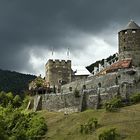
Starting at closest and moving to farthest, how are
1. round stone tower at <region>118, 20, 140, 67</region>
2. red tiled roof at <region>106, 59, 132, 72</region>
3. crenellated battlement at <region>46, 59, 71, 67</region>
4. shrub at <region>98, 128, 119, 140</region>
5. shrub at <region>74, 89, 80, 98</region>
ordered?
shrub at <region>98, 128, 119, 140</region> < shrub at <region>74, 89, 80, 98</region> < red tiled roof at <region>106, 59, 132, 72</region> < round stone tower at <region>118, 20, 140, 67</region> < crenellated battlement at <region>46, 59, 71, 67</region>

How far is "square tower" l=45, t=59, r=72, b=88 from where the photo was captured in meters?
122

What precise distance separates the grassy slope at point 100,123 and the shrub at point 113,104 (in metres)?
0.88

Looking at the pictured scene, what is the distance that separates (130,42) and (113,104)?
22177 millimetres

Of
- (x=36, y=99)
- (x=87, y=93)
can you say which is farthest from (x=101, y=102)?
(x=36, y=99)

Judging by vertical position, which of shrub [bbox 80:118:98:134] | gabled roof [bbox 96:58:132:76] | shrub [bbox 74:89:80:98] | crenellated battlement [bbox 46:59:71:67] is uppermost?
crenellated battlement [bbox 46:59:71:67]

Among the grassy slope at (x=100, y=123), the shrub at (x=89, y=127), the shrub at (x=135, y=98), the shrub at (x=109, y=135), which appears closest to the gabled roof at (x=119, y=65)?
the shrub at (x=135, y=98)

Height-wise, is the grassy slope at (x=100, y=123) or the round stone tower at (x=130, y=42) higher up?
the round stone tower at (x=130, y=42)

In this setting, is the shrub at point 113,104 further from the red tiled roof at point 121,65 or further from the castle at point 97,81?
the red tiled roof at point 121,65

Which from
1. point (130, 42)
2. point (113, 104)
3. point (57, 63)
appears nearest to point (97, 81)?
point (130, 42)

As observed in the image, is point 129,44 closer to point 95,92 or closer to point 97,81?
point 97,81

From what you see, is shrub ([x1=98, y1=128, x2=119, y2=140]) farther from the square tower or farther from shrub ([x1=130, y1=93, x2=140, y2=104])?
the square tower

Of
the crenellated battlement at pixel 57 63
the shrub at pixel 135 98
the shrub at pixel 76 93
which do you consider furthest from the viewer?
the crenellated battlement at pixel 57 63

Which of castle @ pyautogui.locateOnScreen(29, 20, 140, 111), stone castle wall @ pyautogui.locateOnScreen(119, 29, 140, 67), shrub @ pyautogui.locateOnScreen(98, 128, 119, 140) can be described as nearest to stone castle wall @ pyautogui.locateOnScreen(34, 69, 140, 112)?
castle @ pyautogui.locateOnScreen(29, 20, 140, 111)

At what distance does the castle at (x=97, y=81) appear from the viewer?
9944cm
